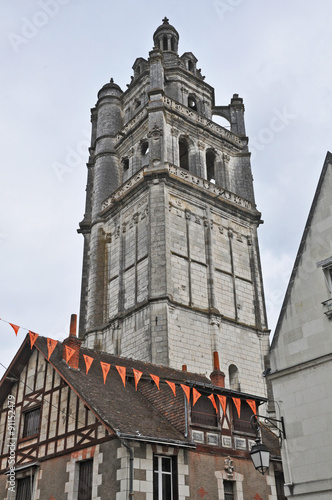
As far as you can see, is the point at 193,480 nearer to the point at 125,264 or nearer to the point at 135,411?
the point at 135,411

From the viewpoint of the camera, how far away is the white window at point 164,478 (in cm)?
1326

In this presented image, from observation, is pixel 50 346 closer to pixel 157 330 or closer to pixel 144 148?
pixel 157 330

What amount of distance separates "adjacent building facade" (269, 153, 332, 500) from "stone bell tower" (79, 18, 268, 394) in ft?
34.8

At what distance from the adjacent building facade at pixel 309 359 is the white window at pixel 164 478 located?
118 inches

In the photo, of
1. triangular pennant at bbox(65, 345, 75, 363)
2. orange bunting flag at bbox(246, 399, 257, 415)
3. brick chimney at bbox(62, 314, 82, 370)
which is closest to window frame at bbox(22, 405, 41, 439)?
brick chimney at bbox(62, 314, 82, 370)

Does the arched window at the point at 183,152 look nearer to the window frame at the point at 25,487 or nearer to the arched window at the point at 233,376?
the arched window at the point at 233,376

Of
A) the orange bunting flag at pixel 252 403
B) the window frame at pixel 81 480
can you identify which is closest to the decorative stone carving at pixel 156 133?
the orange bunting flag at pixel 252 403

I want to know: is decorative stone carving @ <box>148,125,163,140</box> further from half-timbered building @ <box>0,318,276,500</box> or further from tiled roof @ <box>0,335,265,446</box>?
half-timbered building @ <box>0,318,276,500</box>

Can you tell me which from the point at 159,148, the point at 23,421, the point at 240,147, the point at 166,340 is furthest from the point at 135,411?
the point at 240,147

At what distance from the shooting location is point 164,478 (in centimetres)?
1351

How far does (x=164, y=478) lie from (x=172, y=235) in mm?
14683

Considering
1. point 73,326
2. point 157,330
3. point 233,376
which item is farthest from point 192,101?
point 73,326

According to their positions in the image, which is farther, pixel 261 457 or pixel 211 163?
pixel 211 163

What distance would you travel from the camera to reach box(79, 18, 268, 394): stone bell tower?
2506 centimetres
